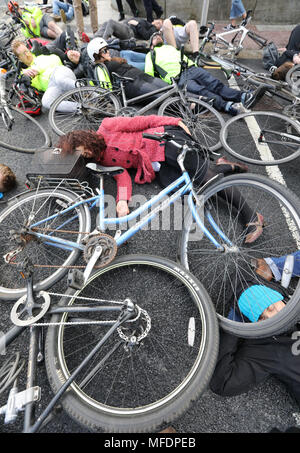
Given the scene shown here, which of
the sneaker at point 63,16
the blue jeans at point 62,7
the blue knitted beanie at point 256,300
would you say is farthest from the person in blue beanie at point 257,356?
the blue jeans at point 62,7

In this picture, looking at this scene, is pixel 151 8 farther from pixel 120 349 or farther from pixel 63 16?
pixel 120 349

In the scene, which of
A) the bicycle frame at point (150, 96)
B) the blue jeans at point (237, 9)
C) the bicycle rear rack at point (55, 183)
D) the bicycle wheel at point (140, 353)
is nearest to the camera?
the bicycle wheel at point (140, 353)

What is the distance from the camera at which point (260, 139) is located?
11.4 feet

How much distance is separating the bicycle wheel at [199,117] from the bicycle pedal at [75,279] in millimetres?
2870

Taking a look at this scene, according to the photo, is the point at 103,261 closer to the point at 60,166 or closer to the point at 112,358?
the point at 112,358

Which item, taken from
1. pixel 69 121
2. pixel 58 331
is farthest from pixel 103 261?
pixel 69 121

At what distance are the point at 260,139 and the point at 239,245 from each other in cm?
199

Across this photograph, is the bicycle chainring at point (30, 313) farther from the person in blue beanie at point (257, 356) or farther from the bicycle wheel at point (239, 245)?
the person in blue beanie at point (257, 356)

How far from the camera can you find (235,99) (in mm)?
4215

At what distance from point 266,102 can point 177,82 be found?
6.52 feet

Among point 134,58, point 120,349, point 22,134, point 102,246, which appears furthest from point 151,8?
point 120,349

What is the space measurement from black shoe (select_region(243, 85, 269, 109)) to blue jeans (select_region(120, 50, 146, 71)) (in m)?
2.53

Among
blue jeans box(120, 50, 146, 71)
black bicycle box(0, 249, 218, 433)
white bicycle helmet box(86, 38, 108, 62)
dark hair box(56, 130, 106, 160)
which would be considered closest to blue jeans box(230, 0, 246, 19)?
blue jeans box(120, 50, 146, 71)

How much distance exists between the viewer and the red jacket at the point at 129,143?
112 inches
